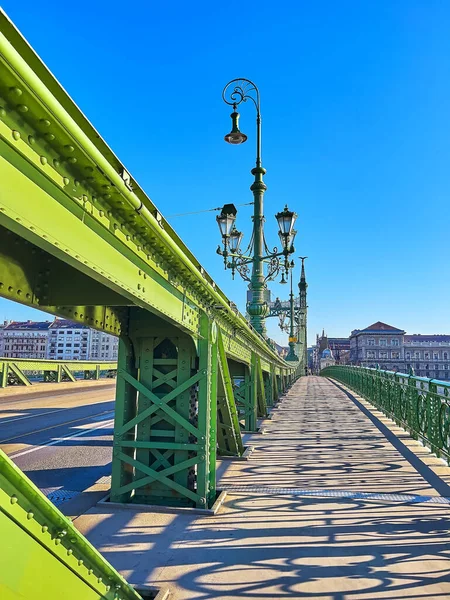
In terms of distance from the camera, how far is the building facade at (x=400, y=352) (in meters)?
128

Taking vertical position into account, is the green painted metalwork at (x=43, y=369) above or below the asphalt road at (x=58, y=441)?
above

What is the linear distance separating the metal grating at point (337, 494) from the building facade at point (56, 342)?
556 feet

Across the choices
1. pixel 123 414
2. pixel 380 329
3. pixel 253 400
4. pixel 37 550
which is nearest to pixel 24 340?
pixel 380 329

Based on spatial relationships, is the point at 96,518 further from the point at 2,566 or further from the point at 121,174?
the point at 121,174

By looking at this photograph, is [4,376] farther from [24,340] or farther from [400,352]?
[24,340]

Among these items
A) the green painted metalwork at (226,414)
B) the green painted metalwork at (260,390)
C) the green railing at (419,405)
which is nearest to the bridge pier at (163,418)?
the green painted metalwork at (226,414)

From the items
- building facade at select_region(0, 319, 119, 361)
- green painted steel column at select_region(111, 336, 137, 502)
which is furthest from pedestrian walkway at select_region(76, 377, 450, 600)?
building facade at select_region(0, 319, 119, 361)

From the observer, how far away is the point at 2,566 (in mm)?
1885

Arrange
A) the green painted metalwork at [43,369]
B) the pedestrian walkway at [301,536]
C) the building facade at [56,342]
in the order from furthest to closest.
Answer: the building facade at [56,342]
the green painted metalwork at [43,369]
the pedestrian walkway at [301,536]

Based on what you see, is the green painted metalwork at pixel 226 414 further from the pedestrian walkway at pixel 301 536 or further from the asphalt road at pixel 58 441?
the asphalt road at pixel 58 441

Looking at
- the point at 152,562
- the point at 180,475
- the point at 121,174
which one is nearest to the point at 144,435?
the point at 180,475

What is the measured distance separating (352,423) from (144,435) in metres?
8.94

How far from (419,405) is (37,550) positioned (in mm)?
8997

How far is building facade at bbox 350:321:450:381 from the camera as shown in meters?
128
